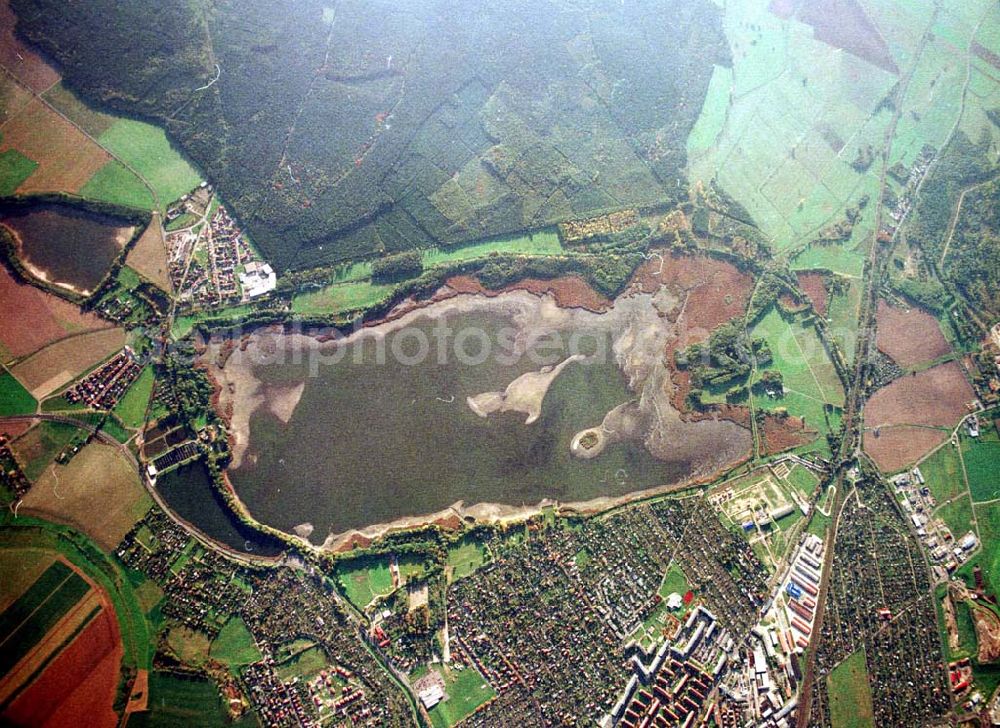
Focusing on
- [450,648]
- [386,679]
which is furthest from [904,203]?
[386,679]

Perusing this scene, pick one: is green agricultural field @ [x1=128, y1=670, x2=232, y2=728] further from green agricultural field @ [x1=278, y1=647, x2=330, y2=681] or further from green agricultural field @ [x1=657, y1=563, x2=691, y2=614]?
green agricultural field @ [x1=657, y1=563, x2=691, y2=614]

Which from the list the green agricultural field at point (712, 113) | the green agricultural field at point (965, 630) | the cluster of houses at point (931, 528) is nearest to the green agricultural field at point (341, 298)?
the green agricultural field at point (712, 113)

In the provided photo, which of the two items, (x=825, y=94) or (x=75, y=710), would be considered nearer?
(x=75, y=710)

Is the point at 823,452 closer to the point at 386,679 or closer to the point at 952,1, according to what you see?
the point at 386,679

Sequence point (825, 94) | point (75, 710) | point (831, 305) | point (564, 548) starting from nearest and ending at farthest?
point (75, 710) < point (564, 548) < point (831, 305) < point (825, 94)

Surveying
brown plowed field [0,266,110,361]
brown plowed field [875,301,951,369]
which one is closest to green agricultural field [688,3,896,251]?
brown plowed field [875,301,951,369]
